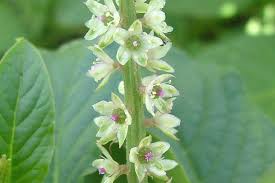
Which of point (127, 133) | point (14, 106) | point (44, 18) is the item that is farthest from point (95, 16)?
point (44, 18)

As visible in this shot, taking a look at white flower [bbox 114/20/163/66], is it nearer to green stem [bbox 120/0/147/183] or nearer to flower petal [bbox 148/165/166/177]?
green stem [bbox 120/0/147/183]

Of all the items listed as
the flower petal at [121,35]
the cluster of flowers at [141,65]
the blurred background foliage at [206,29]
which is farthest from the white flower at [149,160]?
the blurred background foliage at [206,29]

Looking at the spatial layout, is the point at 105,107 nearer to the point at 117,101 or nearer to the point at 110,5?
the point at 117,101

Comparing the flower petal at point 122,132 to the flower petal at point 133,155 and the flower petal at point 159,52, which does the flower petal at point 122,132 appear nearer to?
the flower petal at point 133,155

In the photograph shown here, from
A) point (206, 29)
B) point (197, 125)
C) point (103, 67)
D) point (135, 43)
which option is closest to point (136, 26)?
point (135, 43)

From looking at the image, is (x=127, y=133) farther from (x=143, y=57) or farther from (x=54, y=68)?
(x=54, y=68)

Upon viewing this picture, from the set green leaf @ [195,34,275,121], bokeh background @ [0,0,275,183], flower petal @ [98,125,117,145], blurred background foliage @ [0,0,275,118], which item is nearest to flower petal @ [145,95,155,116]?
flower petal @ [98,125,117,145]

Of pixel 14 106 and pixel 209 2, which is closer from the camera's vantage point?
pixel 14 106
